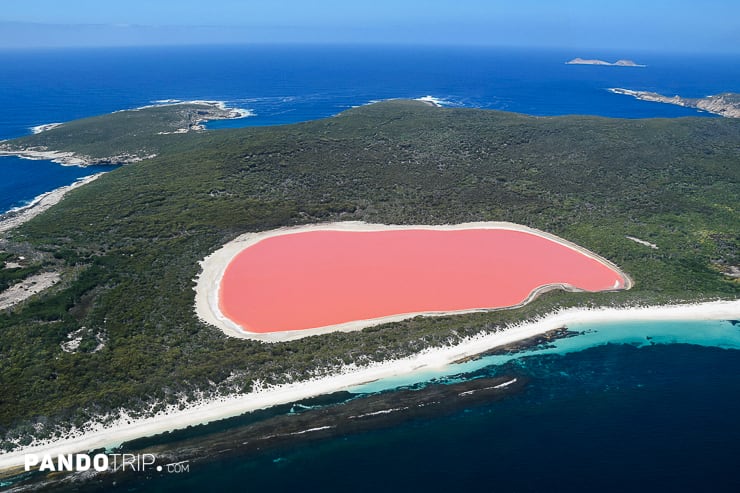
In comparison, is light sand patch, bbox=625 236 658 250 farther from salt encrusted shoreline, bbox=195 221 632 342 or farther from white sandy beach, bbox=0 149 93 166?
white sandy beach, bbox=0 149 93 166

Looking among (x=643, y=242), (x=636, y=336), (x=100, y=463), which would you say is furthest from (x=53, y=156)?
(x=636, y=336)

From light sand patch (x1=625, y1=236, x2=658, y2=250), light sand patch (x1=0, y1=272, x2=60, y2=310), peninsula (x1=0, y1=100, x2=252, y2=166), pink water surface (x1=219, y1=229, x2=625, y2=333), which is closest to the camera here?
light sand patch (x1=0, y1=272, x2=60, y2=310)

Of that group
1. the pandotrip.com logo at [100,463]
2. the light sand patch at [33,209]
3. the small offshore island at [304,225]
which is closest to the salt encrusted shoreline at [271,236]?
the small offshore island at [304,225]

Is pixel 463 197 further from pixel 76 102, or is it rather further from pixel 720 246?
pixel 76 102

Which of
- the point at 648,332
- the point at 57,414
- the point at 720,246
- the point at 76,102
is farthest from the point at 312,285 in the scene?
the point at 76,102

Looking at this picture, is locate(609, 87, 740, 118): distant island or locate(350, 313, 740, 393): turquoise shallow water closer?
locate(350, 313, 740, 393): turquoise shallow water

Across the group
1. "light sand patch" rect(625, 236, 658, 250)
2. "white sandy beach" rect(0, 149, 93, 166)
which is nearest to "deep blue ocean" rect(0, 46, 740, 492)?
"light sand patch" rect(625, 236, 658, 250)

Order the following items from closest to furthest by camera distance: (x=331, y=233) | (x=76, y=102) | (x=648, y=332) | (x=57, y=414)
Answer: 1. (x=57, y=414)
2. (x=648, y=332)
3. (x=331, y=233)
4. (x=76, y=102)

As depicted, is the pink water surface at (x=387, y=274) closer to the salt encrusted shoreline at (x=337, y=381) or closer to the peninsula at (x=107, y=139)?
the salt encrusted shoreline at (x=337, y=381)

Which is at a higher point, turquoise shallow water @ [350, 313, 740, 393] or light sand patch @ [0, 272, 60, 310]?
light sand patch @ [0, 272, 60, 310]
